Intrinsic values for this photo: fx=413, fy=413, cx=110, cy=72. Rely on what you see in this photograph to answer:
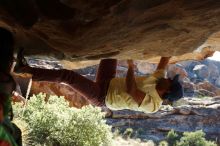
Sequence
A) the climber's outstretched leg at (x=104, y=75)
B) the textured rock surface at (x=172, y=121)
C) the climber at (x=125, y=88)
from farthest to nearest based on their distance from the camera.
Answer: the textured rock surface at (x=172, y=121) < the climber's outstretched leg at (x=104, y=75) < the climber at (x=125, y=88)

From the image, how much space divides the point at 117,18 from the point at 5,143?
126cm

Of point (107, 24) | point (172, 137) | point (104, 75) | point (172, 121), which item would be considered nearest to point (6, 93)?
point (107, 24)

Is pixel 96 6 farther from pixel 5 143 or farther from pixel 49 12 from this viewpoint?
pixel 5 143

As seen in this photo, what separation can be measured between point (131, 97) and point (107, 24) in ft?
4.94

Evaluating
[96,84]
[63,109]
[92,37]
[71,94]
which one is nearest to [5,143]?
[92,37]

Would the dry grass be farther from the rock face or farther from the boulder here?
the boulder

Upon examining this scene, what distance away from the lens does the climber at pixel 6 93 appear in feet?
8.24

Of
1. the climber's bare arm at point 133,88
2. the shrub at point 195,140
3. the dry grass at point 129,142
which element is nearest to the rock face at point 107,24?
the climber's bare arm at point 133,88

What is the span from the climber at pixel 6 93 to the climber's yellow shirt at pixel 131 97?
1.63m

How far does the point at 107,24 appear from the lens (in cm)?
317

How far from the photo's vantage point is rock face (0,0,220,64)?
2912 millimetres

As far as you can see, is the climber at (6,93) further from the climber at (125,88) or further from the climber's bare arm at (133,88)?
the climber's bare arm at (133,88)

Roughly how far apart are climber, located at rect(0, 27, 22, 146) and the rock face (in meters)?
0.30

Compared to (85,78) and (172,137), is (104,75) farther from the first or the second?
(172,137)
